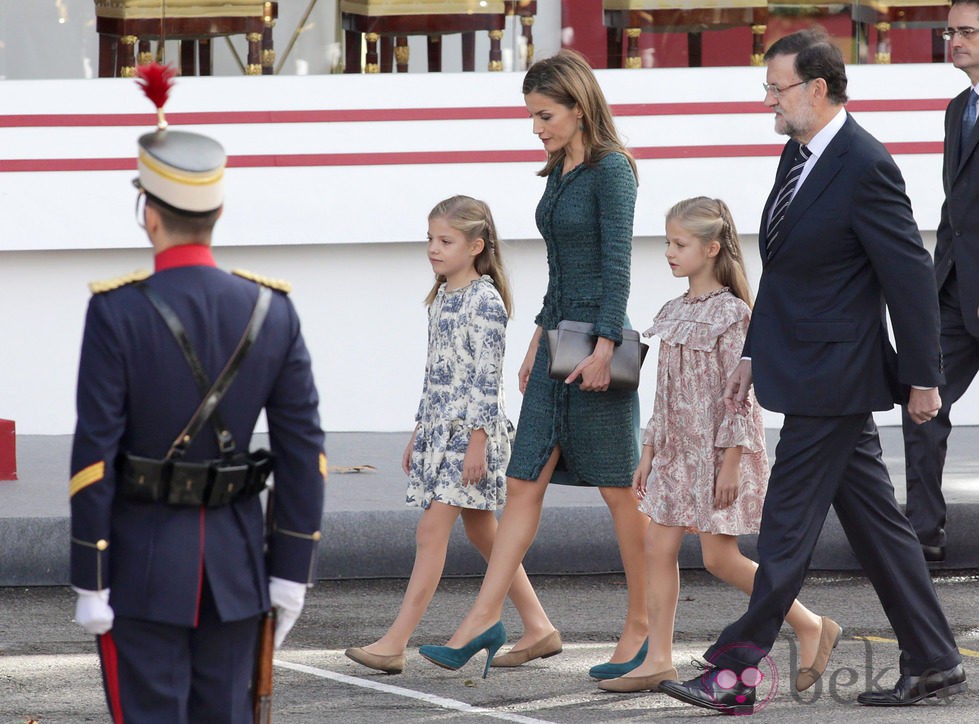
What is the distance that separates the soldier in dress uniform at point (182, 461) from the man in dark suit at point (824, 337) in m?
1.74

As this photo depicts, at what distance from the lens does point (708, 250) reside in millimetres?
5324

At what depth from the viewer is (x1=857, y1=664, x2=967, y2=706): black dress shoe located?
16.5 ft

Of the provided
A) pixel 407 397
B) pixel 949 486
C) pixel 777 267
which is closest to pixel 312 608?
pixel 777 267

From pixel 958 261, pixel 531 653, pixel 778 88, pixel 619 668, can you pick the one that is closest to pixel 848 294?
pixel 778 88

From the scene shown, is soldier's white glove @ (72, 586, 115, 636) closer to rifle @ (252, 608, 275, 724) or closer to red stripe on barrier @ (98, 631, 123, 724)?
red stripe on barrier @ (98, 631, 123, 724)

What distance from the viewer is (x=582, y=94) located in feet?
17.5

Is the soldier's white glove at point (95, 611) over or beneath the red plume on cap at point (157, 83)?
beneath

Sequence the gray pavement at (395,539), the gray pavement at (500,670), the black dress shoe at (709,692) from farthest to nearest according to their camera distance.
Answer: the gray pavement at (395,539) < the gray pavement at (500,670) < the black dress shoe at (709,692)

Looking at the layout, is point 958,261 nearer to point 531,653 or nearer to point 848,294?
point 848,294

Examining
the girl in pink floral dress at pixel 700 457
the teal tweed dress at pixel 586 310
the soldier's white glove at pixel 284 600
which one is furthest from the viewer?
the teal tweed dress at pixel 586 310

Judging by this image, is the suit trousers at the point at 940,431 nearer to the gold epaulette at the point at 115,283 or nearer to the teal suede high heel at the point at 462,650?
the teal suede high heel at the point at 462,650

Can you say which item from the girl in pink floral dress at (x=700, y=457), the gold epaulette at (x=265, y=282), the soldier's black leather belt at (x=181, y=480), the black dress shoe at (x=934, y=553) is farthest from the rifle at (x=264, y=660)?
the black dress shoe at (x=934, y=553)

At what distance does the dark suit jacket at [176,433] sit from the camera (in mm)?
3336

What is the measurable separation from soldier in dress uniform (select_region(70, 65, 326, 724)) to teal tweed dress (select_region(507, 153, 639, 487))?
1.91 m
